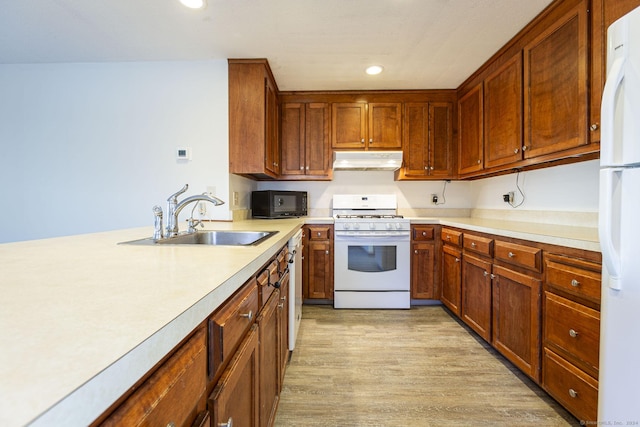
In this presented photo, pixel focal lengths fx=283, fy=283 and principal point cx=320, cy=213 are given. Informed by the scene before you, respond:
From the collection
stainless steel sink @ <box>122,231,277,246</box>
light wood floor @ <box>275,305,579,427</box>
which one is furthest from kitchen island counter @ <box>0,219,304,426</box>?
light wood floor @ <box>275,305,579,427</box>

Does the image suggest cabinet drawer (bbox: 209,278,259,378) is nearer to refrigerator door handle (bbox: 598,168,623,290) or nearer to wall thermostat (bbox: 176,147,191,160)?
refrigerator door handle (bbox: 598,168,623,290)

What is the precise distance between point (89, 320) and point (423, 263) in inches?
107

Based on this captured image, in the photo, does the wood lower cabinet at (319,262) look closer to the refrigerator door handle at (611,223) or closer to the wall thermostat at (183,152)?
the wall thermostat at (183,152)

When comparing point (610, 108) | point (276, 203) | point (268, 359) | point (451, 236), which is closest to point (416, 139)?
point (451, 236)

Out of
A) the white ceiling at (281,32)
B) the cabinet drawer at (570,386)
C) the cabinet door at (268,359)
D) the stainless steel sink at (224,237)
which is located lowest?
the cabinet drawer at (570,386)

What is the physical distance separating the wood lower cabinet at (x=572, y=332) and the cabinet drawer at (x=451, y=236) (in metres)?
0.93

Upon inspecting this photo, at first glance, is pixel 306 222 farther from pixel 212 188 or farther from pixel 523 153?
pixel 523 153

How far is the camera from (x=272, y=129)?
8.66 ft

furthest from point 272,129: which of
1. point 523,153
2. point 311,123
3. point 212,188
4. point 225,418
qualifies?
point 225,418

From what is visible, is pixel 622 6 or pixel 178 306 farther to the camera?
pixel 622 6

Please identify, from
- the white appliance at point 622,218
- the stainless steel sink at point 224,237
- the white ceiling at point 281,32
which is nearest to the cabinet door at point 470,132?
the white ceiling at point 281,32

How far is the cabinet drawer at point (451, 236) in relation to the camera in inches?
93.7

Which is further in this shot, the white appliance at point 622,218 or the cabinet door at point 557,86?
the cabinet door at point 557,86

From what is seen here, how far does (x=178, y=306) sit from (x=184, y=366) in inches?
4.1
